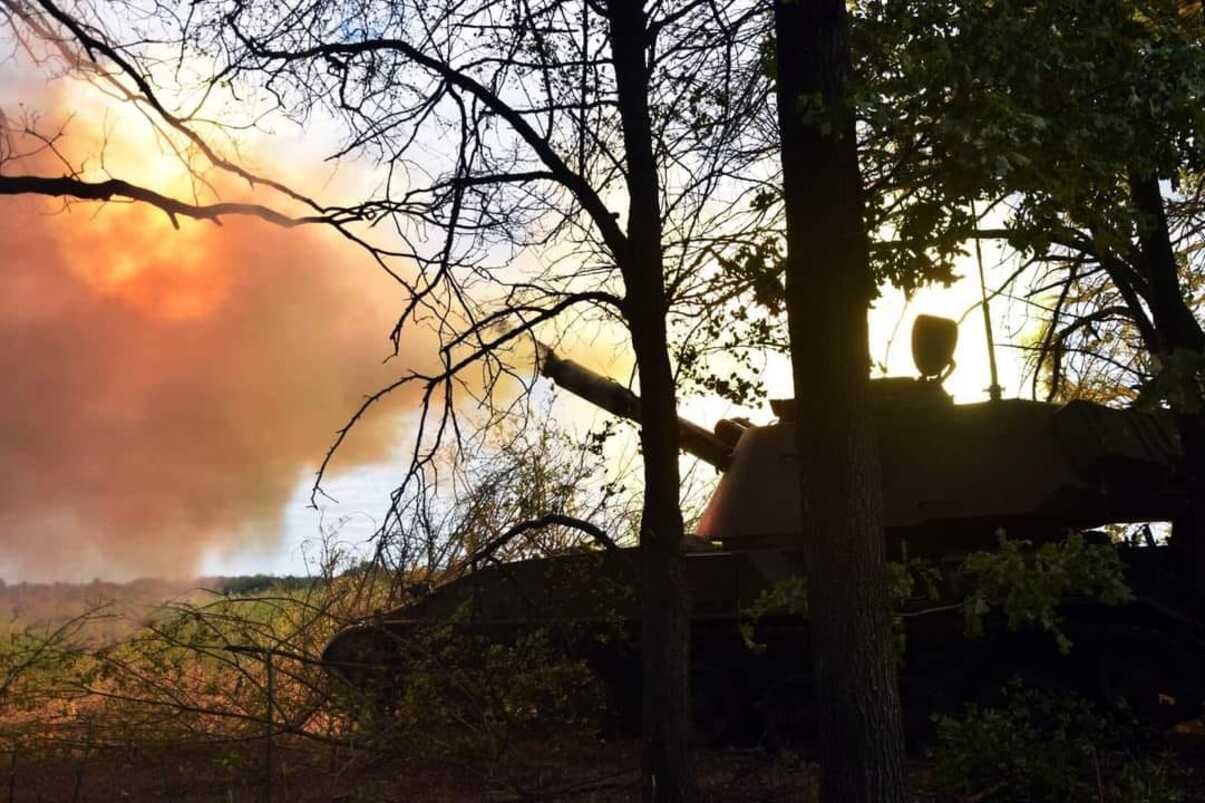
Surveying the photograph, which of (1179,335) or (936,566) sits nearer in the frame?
(936,566)

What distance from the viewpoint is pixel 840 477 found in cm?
607

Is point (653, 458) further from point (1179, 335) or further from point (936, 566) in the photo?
point (1179, 335)

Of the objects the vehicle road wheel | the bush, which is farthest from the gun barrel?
the bush

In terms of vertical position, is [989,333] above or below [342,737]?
above

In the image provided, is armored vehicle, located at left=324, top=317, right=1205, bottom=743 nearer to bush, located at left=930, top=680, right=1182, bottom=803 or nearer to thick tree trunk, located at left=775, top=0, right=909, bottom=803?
bush, located at left=930, top=680, right=1182, bottom=803

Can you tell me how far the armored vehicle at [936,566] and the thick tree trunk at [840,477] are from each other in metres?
4.44

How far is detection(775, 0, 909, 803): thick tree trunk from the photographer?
605 centimetres

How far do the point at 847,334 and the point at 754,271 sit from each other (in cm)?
183

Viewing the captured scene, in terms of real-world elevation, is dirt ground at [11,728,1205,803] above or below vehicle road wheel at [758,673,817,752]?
below

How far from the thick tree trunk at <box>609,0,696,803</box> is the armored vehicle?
Result: 9.81 ft

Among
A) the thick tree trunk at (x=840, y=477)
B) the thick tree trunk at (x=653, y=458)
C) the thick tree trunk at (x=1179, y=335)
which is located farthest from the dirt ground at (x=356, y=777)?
the thick tree trunk at (x=1179, y=335)

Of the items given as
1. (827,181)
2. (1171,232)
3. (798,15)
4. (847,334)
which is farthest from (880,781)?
(1171,232)

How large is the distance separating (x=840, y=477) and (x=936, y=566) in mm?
5128

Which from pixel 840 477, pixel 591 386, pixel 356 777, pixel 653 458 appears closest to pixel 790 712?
pixel 591 386
